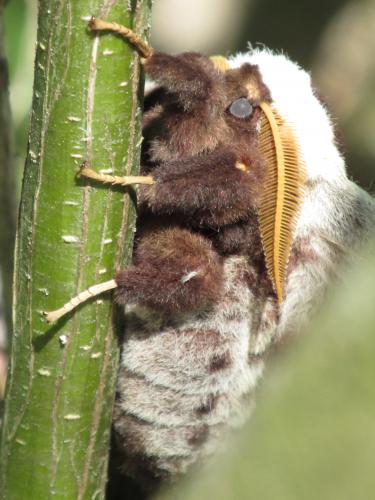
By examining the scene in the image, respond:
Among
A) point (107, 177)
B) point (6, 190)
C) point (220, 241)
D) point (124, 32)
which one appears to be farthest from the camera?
point (6, 190)

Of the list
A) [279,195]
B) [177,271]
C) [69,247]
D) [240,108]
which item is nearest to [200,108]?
[240,108]

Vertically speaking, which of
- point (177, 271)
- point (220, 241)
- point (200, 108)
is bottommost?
point (177, 271)

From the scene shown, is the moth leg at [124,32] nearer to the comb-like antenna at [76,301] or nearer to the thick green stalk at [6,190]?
the comb-like antenna at [76,301]

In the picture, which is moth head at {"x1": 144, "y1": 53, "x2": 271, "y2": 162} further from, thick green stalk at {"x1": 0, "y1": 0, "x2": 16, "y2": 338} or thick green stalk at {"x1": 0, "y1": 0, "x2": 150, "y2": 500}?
thick green stalk at {"x1": 0, "y1": 0, "x2": 16, "y2": 338}

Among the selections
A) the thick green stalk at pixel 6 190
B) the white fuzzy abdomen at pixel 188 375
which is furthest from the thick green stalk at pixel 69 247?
the thick green stalk at pixel 6 190

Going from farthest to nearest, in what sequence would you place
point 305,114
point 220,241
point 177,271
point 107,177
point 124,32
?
point 305,114, point 220,241, point 177,271, point 107,177, point 124,32

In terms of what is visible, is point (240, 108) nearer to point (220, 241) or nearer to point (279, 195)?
point (279, 195)

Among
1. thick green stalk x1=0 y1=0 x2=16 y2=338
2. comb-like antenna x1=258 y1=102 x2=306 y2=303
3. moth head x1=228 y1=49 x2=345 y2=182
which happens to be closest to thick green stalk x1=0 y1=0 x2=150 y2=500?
comb-like antenna x1=258 y1=102 x2=306 y2=303
